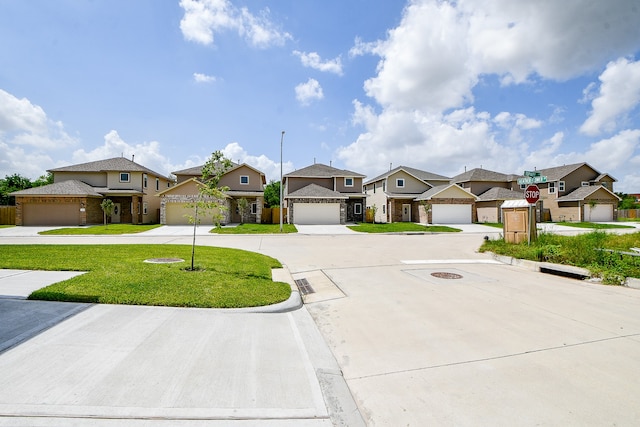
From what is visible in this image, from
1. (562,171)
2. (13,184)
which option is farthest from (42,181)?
(562,171)

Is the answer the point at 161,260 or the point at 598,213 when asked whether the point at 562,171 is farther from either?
the point at 161,260

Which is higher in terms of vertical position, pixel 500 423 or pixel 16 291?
pixel 16 291

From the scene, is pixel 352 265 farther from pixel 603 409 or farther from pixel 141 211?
pixel 141 211

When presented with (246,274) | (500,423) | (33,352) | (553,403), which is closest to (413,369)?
(500,423)

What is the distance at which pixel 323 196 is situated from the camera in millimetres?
33250

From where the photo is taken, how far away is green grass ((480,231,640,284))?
8.47 m

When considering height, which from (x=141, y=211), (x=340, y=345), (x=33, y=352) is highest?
(x=141, y=211)

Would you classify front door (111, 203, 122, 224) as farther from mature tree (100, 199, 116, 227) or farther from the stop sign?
the stop sign

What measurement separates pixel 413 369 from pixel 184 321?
3332 mm

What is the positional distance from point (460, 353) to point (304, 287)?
4.44 meters

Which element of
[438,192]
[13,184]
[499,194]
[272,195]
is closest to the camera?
[438,192]

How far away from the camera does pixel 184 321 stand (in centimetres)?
487

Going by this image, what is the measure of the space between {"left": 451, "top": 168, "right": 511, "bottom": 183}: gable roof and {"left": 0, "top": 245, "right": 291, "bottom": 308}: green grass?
127 feet

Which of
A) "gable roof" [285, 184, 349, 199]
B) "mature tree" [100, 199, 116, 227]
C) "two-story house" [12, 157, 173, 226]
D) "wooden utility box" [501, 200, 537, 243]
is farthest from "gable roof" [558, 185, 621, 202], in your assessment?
"mature tree" [100, 199, 116, 227]
